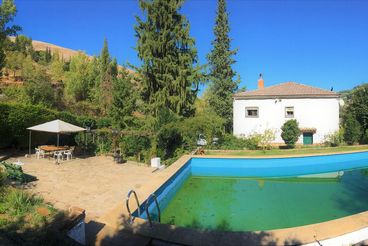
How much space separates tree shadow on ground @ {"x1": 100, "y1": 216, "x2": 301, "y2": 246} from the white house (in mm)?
21843

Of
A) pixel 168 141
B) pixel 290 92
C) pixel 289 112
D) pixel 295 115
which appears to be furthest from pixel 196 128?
pixel 290 92

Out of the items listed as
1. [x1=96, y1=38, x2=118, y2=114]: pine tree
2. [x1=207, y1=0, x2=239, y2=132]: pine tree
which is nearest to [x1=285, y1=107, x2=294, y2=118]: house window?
[x1=207, y1=0, x2=239, y2=132]: pine tree

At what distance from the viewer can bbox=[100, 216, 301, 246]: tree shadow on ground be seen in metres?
5.40

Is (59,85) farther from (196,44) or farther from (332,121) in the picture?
(332,121)

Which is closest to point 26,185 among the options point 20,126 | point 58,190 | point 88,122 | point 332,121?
point 58,190

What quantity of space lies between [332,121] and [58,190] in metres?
24.7

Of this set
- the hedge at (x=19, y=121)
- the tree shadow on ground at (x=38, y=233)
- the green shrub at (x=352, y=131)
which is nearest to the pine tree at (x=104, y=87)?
the hedge at (x=19, y=121)

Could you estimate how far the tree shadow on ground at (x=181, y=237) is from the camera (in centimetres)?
540

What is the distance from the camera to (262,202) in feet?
33.3

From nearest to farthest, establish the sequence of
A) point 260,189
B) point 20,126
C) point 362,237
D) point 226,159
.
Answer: point 362,237 < point 260,189 < point 20,126 < point 226,159

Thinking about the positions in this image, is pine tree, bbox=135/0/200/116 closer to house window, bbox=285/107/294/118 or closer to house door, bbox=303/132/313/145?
house window, bbox=285/107/294/118

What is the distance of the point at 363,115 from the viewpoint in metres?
26.1

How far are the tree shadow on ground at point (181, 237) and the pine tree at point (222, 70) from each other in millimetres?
28436

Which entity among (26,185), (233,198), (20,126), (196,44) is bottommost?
(233,198)
